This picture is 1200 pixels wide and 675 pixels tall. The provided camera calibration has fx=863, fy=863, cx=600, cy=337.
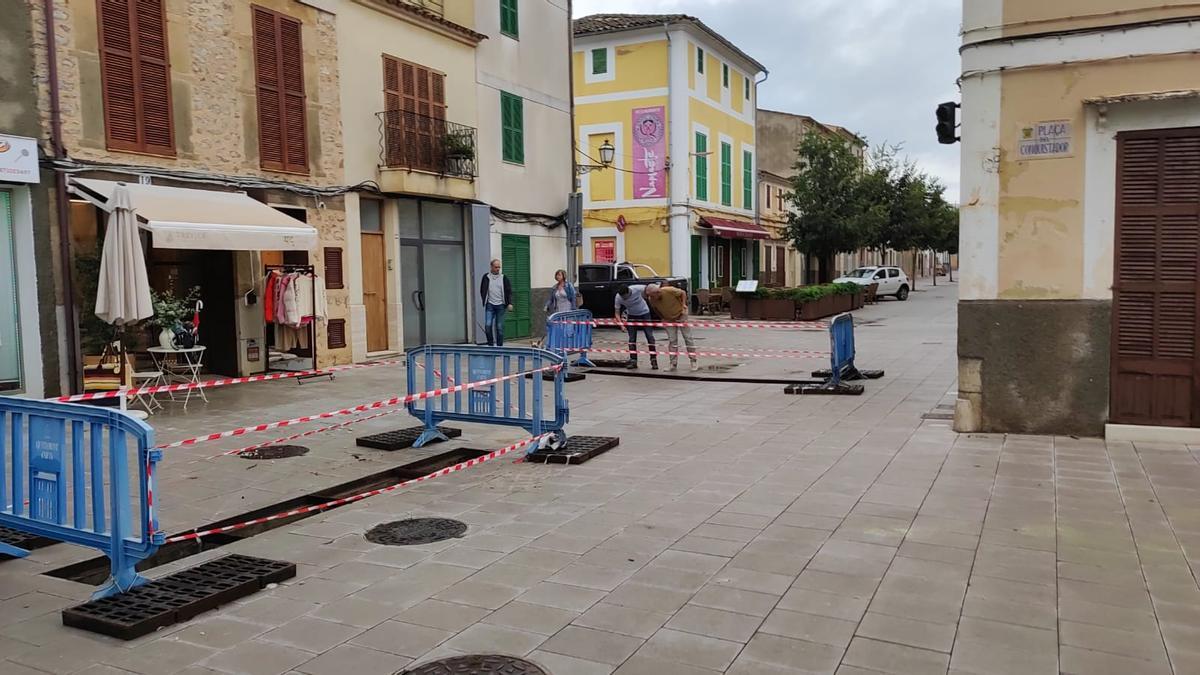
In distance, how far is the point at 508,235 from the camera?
18859 mm

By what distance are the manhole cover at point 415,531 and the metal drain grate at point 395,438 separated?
2379 mm

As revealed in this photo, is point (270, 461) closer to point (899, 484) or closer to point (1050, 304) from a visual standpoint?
point (899, 484)

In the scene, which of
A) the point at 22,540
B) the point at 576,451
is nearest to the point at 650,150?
the point at 576,451

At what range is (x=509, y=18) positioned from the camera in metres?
18.7

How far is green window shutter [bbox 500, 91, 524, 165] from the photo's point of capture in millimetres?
18469

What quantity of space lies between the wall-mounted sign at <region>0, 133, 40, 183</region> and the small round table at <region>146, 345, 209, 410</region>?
237 cm

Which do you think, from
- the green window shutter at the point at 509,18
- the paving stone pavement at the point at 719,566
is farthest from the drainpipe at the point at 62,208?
the green window shutter at the point at 509,18

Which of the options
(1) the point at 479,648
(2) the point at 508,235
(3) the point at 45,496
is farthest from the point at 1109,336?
(2) the point at 508,235

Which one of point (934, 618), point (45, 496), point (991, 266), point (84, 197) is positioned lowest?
point (934, 618)

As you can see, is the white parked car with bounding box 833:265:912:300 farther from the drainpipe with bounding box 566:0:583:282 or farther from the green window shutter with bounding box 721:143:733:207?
the drainpipe with bounding box 566:0:583:282

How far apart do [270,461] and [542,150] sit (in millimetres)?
13421

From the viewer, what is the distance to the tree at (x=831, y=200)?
32.0 m

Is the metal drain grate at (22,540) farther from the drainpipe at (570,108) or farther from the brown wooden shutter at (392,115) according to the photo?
the drainpipe at (570,108)

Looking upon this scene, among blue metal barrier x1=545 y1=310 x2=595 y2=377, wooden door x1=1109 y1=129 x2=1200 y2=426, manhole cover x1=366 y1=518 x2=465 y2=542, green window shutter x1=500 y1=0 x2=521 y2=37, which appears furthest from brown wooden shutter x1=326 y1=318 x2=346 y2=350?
wooden door x1=1109 y1=129 x2=1200 y2=426
